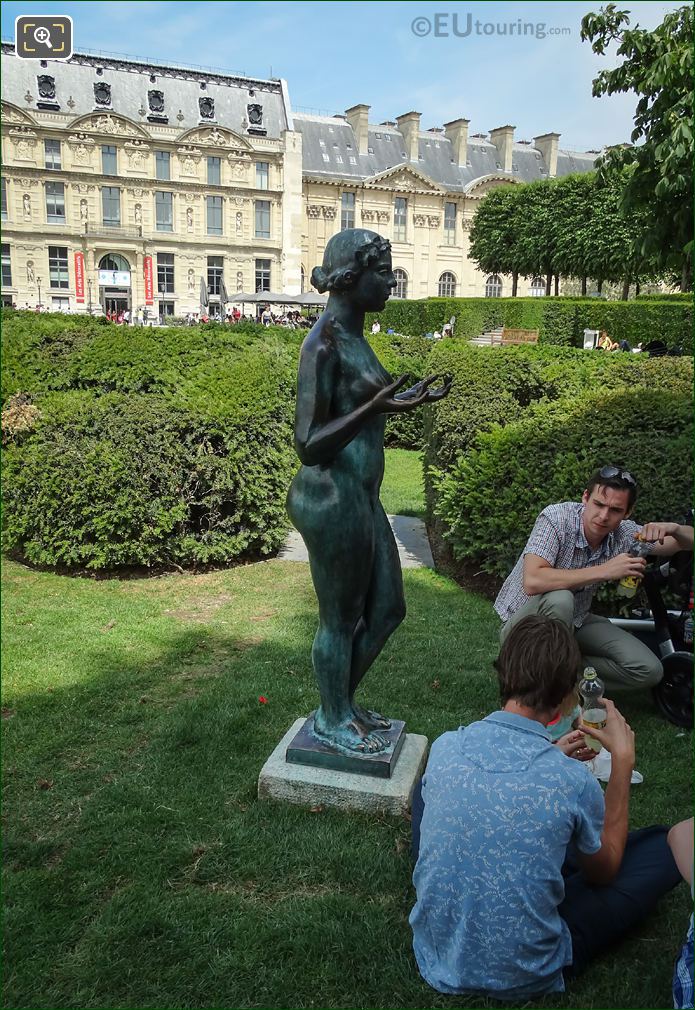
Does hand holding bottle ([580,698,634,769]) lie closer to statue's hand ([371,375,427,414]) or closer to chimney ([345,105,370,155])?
statue's hand ([371,375,427,414])

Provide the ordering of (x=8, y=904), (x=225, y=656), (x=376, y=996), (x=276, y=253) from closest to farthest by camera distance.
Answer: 1. (x=376, y=996)
2. (x=8, y=904)
3. (x=225, y=656)
4. (x=276, y=253)

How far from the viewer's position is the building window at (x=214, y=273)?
181ft

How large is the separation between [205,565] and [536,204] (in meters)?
43.3

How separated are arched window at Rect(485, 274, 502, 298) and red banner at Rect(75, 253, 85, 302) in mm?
33855

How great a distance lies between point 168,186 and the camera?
175ft

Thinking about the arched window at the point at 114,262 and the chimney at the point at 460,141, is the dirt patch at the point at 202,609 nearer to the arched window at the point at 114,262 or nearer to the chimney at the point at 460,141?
the arched window at the point at 114,262

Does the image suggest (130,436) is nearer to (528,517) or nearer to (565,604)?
(528,517)

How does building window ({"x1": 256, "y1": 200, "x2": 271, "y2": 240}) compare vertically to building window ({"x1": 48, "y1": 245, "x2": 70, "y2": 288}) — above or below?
above

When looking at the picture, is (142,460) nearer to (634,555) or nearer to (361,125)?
(634,555)

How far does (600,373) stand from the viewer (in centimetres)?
846

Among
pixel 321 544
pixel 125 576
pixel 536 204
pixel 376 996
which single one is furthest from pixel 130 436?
pixel 536 204

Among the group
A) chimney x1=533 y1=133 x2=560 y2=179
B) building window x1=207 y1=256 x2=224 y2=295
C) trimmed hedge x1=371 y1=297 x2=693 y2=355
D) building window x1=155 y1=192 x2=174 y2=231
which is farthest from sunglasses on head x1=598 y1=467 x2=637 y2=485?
chimney x1=533 y1=133 x2=560 y2=179

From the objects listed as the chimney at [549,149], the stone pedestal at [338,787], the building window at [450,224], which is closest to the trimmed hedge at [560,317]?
the stone pedestal at [338,787]

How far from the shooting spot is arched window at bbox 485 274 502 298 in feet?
224
